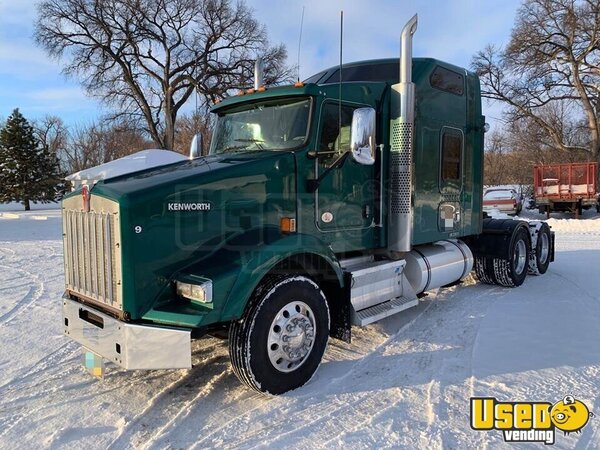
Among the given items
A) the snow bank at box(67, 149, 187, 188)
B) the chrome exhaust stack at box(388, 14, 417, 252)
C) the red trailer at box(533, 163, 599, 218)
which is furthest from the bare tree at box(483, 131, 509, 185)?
the chrome exhaust stack at box(388, 14, 417, 252)

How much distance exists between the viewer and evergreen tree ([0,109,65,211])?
34281mm

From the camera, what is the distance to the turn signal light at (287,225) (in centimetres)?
434

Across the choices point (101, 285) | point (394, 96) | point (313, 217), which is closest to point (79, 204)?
point (101, 285)

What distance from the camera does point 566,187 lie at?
21734mm

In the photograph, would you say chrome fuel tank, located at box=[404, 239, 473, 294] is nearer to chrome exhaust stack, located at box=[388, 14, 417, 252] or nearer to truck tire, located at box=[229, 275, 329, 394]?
chrome exhaust stack, located at box=[388, 14, 417, 252]

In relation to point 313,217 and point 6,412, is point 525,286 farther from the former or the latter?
point 6,412

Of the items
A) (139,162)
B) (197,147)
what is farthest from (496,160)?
(197,147)

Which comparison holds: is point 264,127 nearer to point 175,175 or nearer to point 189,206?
point 175,175

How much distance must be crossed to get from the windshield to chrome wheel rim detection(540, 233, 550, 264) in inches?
248

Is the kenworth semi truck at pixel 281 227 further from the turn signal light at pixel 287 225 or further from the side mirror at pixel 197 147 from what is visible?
the side mirror at pixel 197 147

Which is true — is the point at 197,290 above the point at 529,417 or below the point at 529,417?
above

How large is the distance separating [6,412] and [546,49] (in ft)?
116

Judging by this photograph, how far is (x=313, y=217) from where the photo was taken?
4.62m

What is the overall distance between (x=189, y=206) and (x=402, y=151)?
8.92 feet
